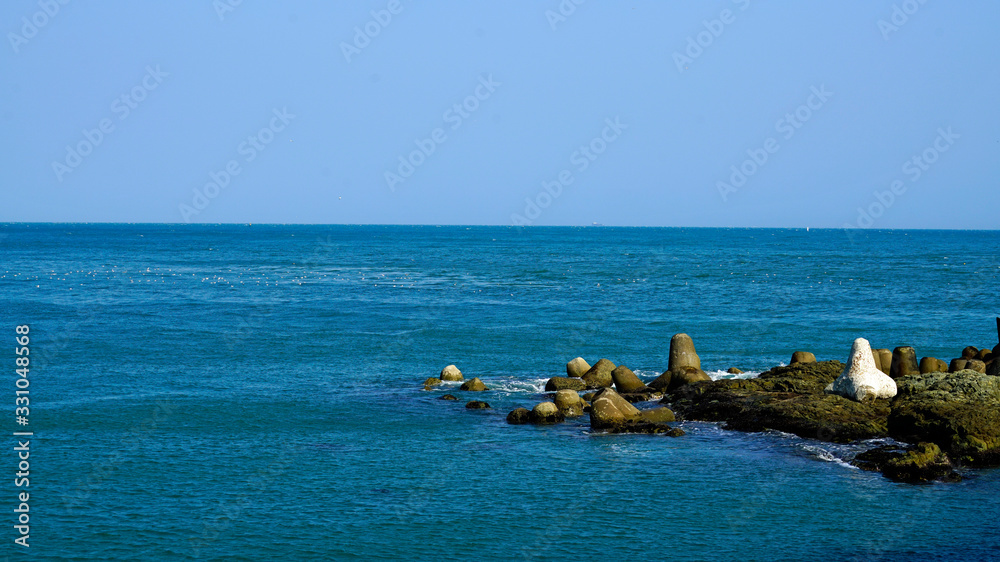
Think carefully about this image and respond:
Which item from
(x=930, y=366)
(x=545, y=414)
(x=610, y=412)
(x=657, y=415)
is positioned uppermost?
(x=930, y=366)

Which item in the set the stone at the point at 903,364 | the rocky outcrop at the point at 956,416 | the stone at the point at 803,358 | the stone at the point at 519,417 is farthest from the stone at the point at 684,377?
the rocky outcrop at the point at 956,416

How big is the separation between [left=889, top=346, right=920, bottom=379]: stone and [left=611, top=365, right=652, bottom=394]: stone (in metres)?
10.0

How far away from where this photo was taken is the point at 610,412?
106ft

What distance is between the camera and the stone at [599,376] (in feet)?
132

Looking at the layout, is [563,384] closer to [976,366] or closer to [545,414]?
[545,414]

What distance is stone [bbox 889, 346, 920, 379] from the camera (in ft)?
120

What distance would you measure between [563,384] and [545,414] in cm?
615

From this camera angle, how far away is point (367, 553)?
69.9ft

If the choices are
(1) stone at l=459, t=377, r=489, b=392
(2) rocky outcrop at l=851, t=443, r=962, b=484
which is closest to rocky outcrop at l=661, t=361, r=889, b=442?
(2) rocky outcrop at l=851, t=443, r=962, b=484

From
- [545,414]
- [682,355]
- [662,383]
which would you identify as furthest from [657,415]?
[682,355]

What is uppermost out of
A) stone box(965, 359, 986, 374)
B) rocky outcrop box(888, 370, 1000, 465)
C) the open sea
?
stone box(965, 359, 986, 374)

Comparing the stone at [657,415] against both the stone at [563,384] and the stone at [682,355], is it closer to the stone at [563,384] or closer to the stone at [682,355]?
the stone at [563,384]

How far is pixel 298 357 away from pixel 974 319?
47536 millimetres

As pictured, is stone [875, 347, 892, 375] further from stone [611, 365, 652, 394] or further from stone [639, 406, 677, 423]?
stone [639, 406, 677, 423]
